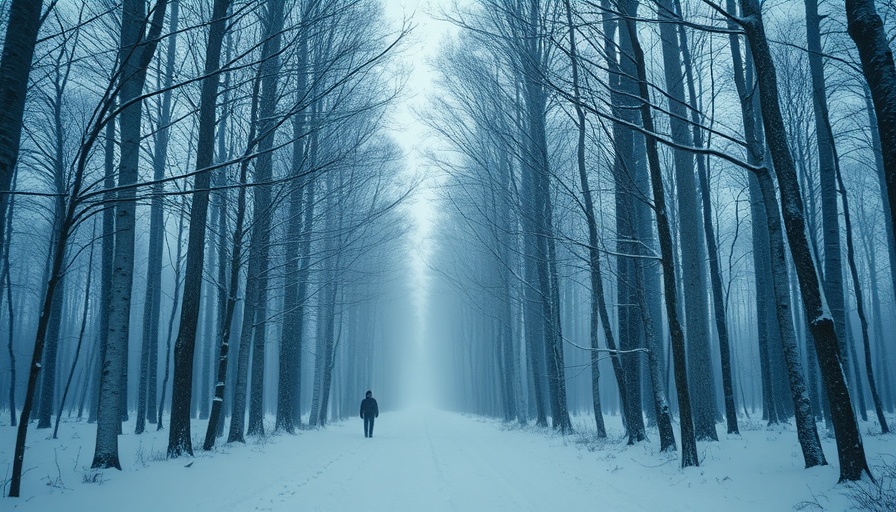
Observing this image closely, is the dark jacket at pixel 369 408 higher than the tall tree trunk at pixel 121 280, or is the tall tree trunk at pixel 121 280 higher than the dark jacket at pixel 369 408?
the tall tree trunk at pixel 121 280

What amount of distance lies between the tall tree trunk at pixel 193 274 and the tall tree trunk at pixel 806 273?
8357 millimetres

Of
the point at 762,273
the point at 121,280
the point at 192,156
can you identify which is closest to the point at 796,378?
the point at 121,280

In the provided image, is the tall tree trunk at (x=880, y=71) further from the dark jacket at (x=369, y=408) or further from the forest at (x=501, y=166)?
the dark jacket at (x=369, y=408)

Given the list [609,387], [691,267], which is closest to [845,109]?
[691,267]

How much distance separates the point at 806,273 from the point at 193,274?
372 inches


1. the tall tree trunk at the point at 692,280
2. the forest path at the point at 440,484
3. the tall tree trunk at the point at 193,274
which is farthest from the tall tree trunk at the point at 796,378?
the tall tree trunk at the point at 193,274

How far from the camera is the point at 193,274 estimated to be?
9883 mm

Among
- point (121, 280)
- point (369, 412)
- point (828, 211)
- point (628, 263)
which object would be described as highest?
point (828, 211)

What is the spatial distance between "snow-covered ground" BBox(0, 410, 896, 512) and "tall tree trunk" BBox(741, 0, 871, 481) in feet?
1.33

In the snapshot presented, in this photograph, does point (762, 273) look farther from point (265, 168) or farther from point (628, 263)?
point (265, 168)

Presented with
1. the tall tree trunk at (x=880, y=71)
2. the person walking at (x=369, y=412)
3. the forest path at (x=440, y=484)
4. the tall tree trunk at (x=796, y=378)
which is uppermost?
the tall tree trunk at (x=880, y=71)

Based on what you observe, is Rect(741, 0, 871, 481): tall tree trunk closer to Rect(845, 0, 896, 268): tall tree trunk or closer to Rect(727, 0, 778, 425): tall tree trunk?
Rect(845, 0, 896, 268): tall tree trunk

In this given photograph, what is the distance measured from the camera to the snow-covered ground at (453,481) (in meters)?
5.32

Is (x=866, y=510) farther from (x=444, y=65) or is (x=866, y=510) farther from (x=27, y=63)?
(x=444, y=65)
